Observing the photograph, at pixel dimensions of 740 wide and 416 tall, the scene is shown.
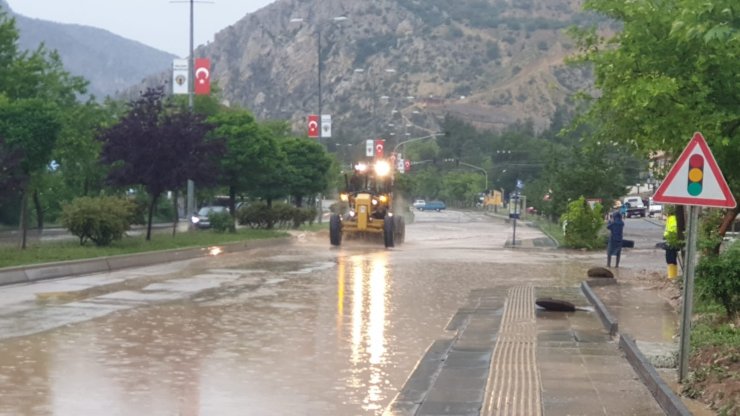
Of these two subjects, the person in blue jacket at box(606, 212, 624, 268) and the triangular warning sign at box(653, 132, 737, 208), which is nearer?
the triangular warning sign at box(653, 132, 737, 208)

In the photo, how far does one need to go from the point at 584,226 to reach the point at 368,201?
857 centimetres

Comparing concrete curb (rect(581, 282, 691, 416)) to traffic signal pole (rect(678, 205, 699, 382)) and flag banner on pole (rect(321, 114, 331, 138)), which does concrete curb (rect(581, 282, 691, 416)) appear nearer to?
traffic signal pole (rect(678, 205, 699, 382))

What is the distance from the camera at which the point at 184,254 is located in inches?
1331

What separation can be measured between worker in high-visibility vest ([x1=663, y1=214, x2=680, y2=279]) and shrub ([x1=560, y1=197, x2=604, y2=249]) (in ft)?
55.5

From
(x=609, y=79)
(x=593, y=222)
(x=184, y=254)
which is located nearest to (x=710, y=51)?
(x=609, y=79)

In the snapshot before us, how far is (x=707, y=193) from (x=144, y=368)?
614cm

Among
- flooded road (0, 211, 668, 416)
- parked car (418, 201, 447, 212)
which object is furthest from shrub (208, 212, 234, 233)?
parked car (418, 201, 447, 212)

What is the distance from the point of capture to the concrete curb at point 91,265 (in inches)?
932

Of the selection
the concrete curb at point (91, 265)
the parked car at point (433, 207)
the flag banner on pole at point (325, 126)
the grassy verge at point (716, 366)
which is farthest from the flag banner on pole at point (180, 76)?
the parked car at point (433, 207)

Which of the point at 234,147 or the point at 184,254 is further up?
the point at 234,147

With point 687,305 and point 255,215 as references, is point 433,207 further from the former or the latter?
point 687,305

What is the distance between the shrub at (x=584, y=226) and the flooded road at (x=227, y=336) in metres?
15.3

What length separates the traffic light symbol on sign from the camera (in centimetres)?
1152

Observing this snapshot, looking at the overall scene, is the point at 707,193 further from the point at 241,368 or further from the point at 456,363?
the point at 241,368
